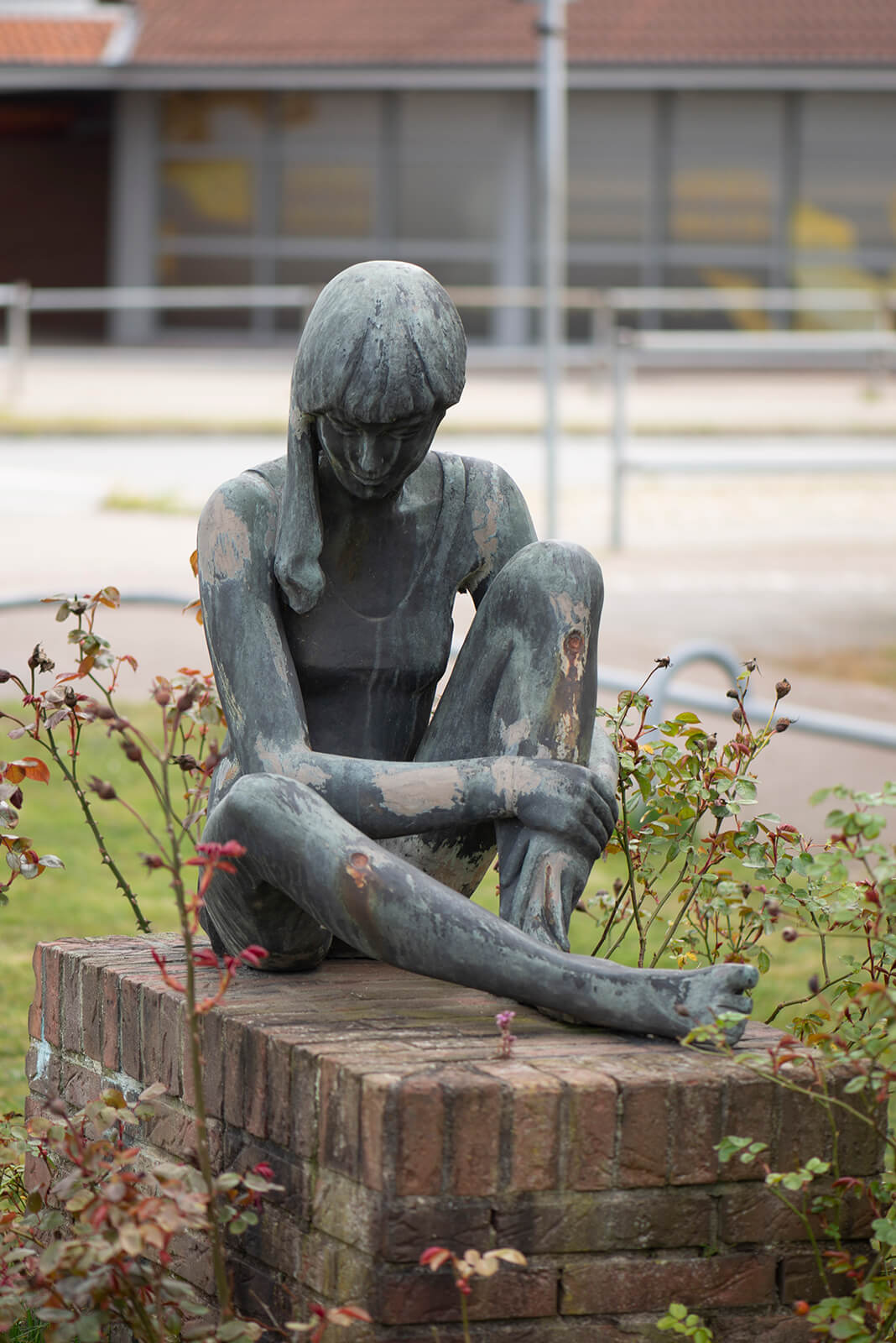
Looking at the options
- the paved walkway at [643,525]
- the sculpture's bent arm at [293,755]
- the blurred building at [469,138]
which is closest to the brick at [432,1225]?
the sculpture's bent arm at [293,755]

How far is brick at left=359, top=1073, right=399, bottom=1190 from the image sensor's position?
2497 mm

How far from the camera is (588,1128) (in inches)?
102

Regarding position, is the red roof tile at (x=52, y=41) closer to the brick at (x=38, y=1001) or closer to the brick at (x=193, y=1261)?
the brick at (x=38, y=1001)

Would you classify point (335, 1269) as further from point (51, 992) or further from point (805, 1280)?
point (51, 992)

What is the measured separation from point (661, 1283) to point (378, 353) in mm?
1326

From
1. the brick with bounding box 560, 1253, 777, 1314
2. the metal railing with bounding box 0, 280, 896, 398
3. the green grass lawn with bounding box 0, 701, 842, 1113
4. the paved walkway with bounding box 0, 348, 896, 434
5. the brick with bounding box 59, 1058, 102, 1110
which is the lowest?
the green grass lawn with bounding box 0, 701, 842, 1113

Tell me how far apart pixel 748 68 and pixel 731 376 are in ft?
11.2

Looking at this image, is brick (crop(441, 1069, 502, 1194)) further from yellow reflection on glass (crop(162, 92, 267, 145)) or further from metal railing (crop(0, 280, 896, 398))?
yellow reflection on glass (crop(162, 92, 267, 145))

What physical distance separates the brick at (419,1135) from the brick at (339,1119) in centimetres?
7

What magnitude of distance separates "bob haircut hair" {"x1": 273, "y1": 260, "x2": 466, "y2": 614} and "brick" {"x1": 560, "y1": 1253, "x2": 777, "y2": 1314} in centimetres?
120

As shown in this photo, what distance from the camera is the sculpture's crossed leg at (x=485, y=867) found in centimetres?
278

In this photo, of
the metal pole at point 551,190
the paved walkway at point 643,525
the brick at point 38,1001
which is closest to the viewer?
the brick at point 38,1001

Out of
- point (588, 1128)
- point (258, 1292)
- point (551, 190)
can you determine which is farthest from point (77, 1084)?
point (551, 190)

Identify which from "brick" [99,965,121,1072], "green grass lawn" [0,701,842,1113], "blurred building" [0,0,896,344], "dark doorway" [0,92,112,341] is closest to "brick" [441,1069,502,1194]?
"brick" [99,965,121,1072]
